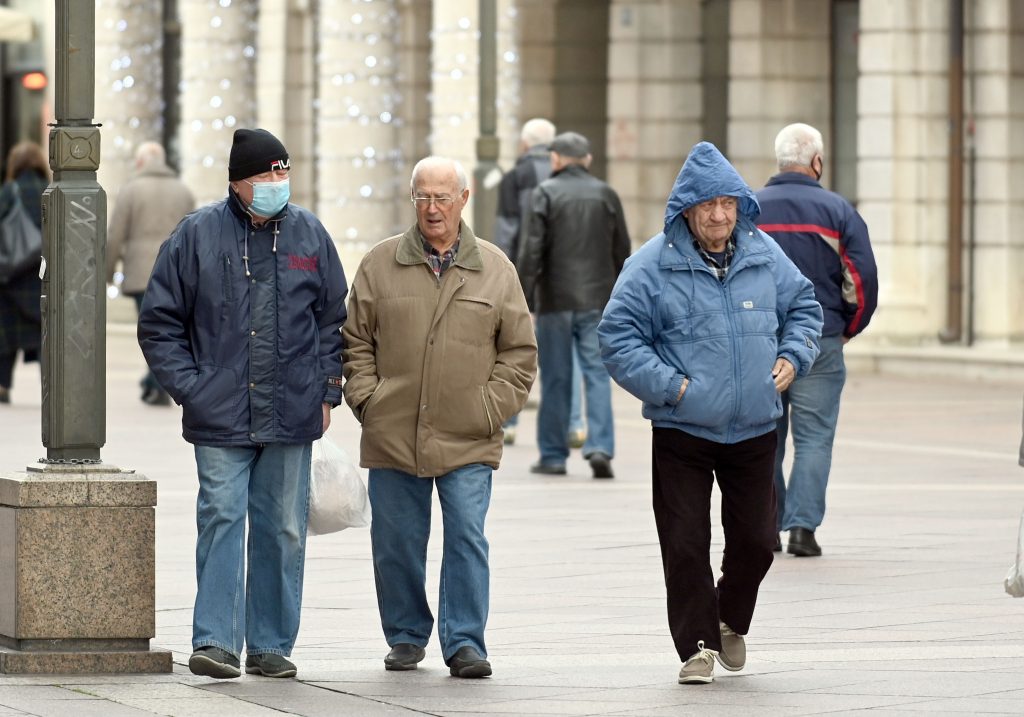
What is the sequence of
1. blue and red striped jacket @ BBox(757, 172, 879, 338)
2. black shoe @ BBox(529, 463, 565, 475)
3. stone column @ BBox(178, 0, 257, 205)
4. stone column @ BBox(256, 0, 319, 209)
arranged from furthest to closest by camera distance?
stone column @ BBox(256, 0, 319, 209), stone column @ BBox(178, 0, 257, 205), black shoe @ BBox(529, 463, 565, 475), blue and red striped jacket @ BBox(757, 172, 879, 338)

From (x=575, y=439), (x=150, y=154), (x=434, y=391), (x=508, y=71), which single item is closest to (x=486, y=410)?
(x=434, y=391)

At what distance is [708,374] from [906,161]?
47.3ft

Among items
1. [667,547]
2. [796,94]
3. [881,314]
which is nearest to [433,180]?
[667,547]

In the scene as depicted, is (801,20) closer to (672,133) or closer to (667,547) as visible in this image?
(672,133)

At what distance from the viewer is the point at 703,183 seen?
7652mm

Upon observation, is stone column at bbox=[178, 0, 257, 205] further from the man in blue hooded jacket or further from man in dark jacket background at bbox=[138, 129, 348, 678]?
the man in blue hooded jacket

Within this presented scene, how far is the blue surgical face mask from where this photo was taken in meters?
7.73

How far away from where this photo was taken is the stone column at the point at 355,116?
83.7 feet

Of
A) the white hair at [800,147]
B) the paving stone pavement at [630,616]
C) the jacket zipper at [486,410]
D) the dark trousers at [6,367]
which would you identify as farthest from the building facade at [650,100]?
the jacket zipper at [486,410]

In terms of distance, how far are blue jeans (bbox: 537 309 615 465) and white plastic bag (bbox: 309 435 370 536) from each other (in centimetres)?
569

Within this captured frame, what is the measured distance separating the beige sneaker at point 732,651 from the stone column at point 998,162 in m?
14.0

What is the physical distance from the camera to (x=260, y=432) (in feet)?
25.2

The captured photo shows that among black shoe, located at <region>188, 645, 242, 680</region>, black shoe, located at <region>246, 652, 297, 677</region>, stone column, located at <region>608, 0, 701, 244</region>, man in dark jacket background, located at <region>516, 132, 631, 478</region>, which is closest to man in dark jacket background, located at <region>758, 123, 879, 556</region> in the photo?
man in dark jacket background, located at <region>516, 132, 631, 478</region>

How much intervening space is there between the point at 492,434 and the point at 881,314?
14140 mm
